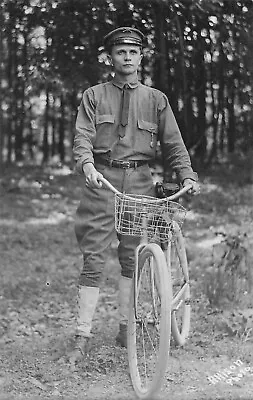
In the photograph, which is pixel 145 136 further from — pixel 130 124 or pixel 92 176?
pixel 92 176

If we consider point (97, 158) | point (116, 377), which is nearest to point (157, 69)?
point (97, 158)

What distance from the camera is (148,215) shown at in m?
3.54

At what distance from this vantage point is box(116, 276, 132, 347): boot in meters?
4.10

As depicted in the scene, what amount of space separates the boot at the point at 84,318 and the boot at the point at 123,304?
0.21 metres

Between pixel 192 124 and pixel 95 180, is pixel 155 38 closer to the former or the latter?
pixel 192 124

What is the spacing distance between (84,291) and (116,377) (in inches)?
20.0

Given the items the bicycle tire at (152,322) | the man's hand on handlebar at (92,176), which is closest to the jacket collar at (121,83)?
the man's hand on handlebar at (92,176)

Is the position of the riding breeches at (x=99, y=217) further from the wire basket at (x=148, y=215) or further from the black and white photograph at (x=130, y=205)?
the wire basket at (x=148, y=215)

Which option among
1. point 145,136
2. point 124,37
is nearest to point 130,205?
point 145,136

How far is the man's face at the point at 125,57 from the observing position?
3814mm

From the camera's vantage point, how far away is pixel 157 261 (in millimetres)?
3363

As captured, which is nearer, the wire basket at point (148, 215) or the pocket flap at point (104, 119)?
the wire basket at point (148, 215)

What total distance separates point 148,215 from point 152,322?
0.61 metres

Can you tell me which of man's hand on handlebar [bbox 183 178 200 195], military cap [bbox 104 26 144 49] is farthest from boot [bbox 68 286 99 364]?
military cap [bbox 104 26 144 49]
